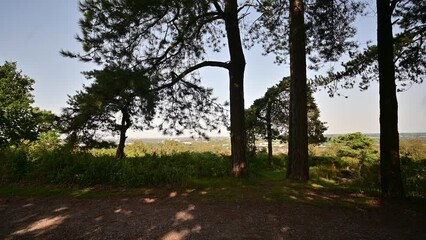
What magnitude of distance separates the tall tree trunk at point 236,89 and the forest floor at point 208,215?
2.26 m

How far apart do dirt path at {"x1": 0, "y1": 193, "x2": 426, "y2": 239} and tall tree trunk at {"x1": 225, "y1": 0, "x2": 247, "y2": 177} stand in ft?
11.4

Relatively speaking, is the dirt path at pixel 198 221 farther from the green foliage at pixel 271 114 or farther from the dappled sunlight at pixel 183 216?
the green foliage at pixel 271 114

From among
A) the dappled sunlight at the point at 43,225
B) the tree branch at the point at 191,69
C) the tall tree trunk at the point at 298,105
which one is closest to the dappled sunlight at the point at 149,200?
the dappled sunlight at the point at 43,225

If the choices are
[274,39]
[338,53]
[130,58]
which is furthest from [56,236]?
[274,39]

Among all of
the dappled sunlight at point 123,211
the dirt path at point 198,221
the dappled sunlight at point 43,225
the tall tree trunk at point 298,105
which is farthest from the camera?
the tall tree trunk at point 298,105

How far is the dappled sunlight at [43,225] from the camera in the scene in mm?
4785

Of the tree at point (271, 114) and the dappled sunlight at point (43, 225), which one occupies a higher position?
the tree at point (271, 114)

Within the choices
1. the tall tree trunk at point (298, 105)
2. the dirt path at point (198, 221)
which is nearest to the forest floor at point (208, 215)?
the dirt path at point (198, 221)

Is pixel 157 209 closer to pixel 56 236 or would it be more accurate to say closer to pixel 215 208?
pixel 215 208

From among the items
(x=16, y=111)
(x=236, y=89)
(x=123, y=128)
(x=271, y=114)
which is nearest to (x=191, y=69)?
(x=236, y=89)

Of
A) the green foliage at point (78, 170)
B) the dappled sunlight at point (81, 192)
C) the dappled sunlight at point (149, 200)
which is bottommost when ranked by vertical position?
the dappled sunlight at point (149, 200)

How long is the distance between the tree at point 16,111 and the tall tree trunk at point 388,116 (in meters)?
16.5

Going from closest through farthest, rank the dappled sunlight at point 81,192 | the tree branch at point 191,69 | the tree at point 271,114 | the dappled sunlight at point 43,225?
the dappled sunlight at point 43,225, the dappled sunlight at point 81,192, the tree branch at point 191,69, the tree at point 271,114

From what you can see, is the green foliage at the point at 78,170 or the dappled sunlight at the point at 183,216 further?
the green foliage at the point at 78,170
